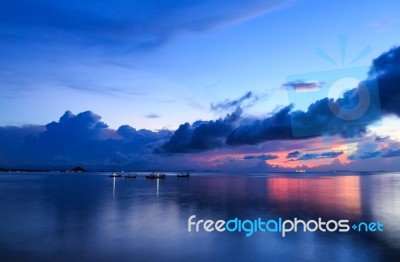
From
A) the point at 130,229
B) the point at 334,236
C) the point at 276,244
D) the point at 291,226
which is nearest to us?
the point at 276,244

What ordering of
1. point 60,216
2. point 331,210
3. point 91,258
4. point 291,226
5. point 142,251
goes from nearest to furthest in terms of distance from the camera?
1. point 91,258
2. point 142,251
3. point 291,226
4. point 60,216
5. point 331,210

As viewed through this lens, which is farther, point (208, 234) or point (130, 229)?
point (130, 229)

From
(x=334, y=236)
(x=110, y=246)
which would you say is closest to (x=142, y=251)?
(x=110, y=246)

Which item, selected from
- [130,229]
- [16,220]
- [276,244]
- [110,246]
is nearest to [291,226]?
[276,244]

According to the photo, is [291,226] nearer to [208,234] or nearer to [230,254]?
[208,234]

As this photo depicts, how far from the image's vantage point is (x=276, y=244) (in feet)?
67.9

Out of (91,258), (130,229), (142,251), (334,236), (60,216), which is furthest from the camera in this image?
(60,216)

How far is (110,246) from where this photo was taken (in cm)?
2042

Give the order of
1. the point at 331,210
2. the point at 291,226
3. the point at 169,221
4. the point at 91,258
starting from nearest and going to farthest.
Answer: the point at 91,258 → the point at 291,226 → the point at 169,221 → the point at 331,210

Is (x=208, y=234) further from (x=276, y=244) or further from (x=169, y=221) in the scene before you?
(x=169, y=221)

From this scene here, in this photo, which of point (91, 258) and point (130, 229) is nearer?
point (91, 258)

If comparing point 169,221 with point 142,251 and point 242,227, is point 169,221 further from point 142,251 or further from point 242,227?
point 142,251

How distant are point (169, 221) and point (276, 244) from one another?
1207cm

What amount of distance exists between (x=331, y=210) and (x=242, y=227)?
626 inches
